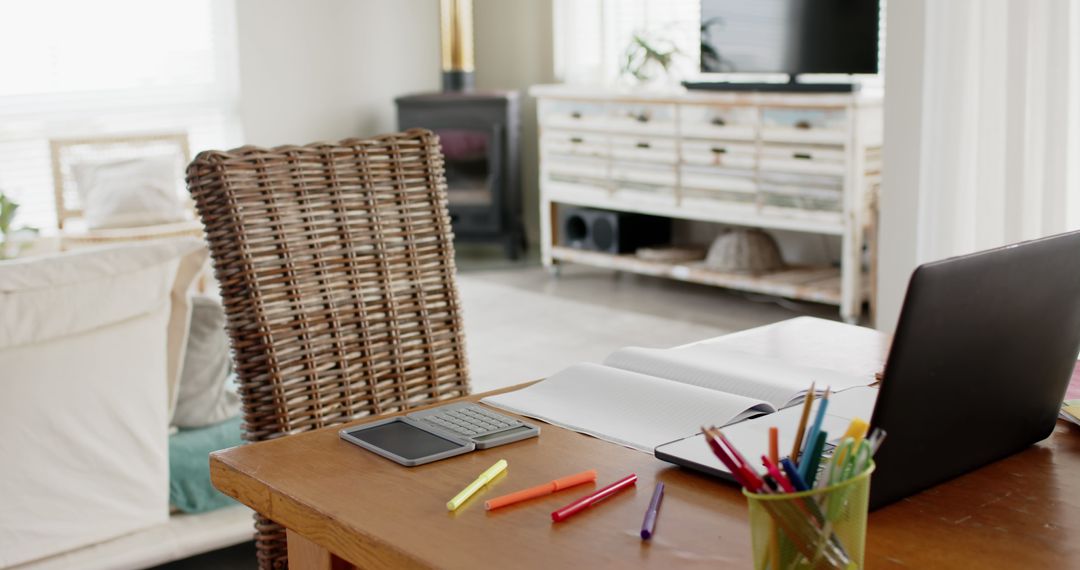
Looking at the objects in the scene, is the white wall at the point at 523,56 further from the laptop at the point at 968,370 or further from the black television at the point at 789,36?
the laptop at the point at 968,370

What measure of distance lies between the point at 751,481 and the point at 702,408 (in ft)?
1.64

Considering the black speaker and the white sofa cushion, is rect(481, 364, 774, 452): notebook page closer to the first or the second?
the white sofa cushion

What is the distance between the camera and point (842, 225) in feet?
15.6

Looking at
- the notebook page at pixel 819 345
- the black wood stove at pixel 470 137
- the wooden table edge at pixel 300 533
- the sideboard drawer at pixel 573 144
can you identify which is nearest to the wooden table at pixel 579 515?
the wooden table edge at pixel 300 533

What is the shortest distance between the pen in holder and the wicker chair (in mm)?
948

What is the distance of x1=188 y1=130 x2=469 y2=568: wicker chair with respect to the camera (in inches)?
62.8

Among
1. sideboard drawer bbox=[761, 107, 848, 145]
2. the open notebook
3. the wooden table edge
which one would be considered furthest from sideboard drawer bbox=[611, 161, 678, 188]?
the wooden table edge

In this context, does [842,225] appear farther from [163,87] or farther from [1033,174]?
[163,87]

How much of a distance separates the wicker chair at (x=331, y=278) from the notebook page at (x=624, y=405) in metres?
0.36

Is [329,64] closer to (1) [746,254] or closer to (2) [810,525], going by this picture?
(1) [746,254]

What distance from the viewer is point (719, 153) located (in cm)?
521

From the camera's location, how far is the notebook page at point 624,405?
1.24 meters

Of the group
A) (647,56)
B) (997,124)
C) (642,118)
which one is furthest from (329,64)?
(997,124)

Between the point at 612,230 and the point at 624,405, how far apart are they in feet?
14.9
